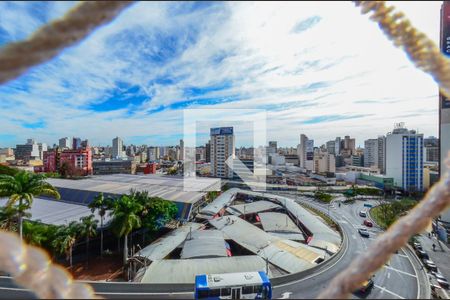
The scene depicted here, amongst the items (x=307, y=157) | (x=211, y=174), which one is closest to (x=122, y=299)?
(x=211, y=174)

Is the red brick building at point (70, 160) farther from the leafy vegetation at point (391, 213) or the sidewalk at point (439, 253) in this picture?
the sidewalk at point (439, 253)

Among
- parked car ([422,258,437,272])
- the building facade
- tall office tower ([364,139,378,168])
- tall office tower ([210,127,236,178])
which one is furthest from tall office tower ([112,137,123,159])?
parked car ([422,258,437,272])

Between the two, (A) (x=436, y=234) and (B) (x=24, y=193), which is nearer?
(B) (x=24, y=193)

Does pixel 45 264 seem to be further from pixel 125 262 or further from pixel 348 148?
pixel 348 148

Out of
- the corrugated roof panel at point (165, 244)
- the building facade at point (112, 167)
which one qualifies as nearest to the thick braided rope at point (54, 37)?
the corrugated roof panel at point (165, 244)

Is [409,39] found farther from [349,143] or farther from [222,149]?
[349,143]

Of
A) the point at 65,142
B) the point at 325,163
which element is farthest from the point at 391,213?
the point at 65,142
